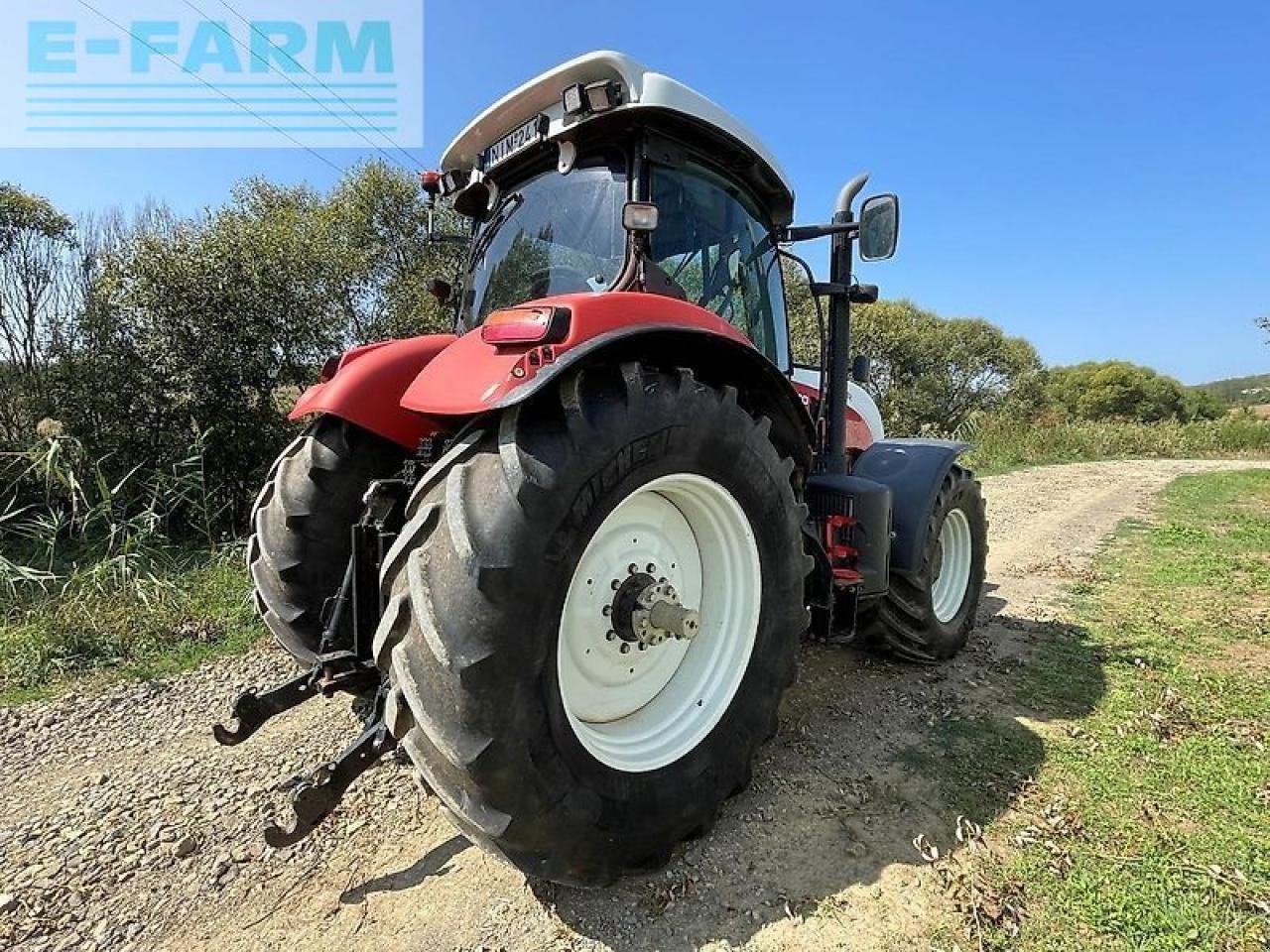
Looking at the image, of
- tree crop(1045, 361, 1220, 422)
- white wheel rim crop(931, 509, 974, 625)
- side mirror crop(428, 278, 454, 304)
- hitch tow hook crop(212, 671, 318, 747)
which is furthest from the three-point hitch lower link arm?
tree crop(1045, 361, 1220, 422)

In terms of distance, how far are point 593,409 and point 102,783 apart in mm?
2358

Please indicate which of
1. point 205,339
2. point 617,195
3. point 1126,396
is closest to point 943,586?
point 617,195

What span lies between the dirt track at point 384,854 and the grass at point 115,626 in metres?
0.46

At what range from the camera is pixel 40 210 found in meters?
7.00

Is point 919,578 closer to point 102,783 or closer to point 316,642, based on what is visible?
point 316,642

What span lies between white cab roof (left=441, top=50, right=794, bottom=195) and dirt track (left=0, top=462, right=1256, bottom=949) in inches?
87.9

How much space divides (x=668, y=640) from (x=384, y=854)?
41.0 inches

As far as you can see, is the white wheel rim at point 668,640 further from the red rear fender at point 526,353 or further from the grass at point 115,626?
the grass at point 115,626

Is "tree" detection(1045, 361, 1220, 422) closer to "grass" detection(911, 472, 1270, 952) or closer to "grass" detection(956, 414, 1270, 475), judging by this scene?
"grass" detection(956, 414, 1270, 475)

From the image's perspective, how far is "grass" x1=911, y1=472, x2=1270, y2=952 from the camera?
1.88 m

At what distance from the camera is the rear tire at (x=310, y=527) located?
261cm

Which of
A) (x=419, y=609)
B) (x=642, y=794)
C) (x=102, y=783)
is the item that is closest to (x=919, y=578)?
(x=642, y=794)

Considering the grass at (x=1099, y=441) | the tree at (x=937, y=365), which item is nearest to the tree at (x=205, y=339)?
the grass at (x=1099, y=441)

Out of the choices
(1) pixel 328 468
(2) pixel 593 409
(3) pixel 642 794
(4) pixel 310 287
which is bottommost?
(3) pixel 642 794
